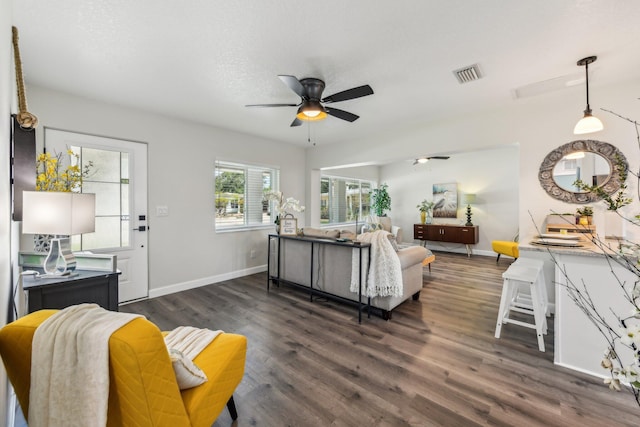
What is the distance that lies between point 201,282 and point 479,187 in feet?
21.3

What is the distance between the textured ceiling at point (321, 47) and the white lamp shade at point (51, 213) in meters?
1.27

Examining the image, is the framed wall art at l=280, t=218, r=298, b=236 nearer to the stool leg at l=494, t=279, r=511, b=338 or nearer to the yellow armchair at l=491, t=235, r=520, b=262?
the stool leg at l=494, t=279, r=511, b=338

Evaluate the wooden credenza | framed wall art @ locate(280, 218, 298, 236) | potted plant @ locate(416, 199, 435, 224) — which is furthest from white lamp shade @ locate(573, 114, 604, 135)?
potted plant @ locate(416, 199, 435, 224)

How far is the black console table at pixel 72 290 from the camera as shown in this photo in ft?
5.64

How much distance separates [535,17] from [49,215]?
11.0ft

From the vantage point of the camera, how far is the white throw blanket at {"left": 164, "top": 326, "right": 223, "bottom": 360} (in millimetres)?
1465

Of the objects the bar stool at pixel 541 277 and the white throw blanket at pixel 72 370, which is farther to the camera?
the bar stool at pixel 541 277

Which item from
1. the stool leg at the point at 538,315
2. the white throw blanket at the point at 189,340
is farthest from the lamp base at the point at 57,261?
the stool leg at the point at 538,315

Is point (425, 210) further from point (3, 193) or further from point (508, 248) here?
point (3, 193)

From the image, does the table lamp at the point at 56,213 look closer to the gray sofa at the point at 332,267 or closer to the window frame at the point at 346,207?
the gray sofa at the point at 332,267

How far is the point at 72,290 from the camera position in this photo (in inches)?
73.4

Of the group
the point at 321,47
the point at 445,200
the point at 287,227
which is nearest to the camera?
the point at 321,47

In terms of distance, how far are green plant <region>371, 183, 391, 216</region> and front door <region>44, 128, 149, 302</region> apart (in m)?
5.97

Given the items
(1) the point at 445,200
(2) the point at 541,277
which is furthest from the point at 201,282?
(1) the point at 445,200
